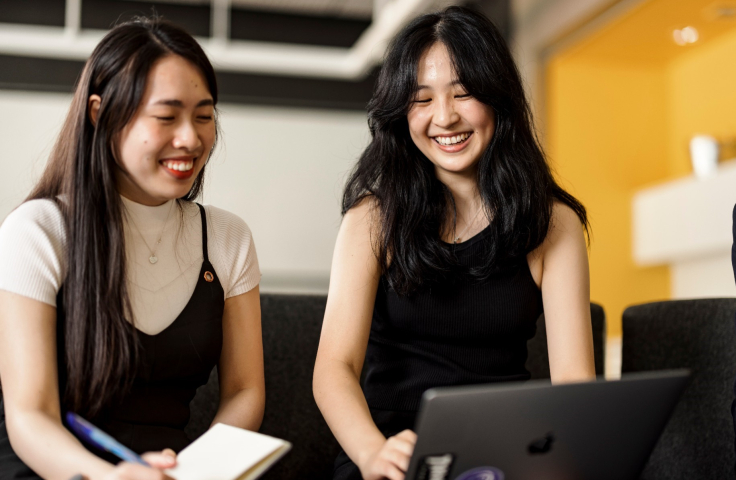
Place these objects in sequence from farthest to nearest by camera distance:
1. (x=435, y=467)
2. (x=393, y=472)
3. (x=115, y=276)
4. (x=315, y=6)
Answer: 1. (x=315, y=6)
2. (x=115, y=276)
3. (x=393, y=472)
4. (x=435, y=467)

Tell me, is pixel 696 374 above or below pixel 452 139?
below

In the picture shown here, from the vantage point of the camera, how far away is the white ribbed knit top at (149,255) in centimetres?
104

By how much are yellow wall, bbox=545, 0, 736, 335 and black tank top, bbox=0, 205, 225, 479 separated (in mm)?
3177

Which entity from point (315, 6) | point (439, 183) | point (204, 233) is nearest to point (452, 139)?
point (439, 183)

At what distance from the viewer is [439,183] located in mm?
1437

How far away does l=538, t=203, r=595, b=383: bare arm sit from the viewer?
1.31 metres

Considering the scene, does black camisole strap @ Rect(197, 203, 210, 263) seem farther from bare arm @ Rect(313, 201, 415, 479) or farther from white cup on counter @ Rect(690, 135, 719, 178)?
white cup on counter @ Rect(690, 135, 719, 178)

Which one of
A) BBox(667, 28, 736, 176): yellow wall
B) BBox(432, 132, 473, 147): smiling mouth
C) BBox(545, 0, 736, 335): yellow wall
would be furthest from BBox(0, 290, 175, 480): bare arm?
BBox(667, 28, 736, 176): yellow wall

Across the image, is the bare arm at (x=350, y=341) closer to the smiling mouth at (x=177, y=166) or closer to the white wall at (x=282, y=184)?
the smiling mouth at (x=177, y=166)

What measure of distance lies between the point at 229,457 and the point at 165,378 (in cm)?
29

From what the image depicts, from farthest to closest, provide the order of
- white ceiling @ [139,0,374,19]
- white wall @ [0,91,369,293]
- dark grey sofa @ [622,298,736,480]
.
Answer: white ceiling @ [139,0,374,19]
white wall @ [0,91,369,293]
dark grey sofa @ [622,298,736,480]

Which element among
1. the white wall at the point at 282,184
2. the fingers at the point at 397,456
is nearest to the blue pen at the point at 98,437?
the fingers at the point at 397,456

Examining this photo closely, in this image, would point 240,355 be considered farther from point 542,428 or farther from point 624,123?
point 624,123

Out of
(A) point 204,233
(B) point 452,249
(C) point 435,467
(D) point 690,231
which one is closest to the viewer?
(C) point 435,467
